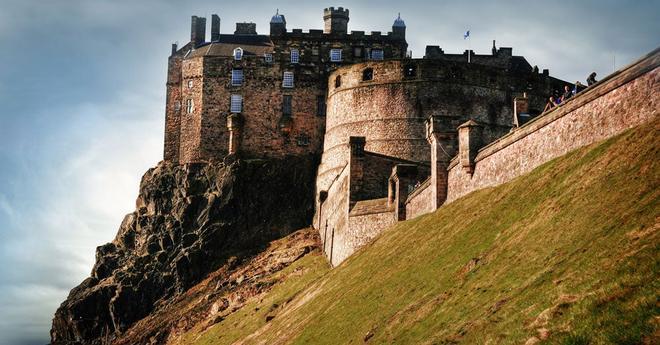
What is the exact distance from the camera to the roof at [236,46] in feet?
281

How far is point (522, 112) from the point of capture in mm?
57500

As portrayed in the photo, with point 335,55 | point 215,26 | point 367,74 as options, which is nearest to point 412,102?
point 367,74

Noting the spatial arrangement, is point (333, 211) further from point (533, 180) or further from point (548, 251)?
point (548, 251)

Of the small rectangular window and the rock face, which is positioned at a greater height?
the small rectangular window

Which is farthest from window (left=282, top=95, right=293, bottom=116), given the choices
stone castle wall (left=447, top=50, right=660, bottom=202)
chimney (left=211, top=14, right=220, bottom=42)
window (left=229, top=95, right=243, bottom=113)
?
stone castle wall (left=447, top=50, right=660, bottom=202)

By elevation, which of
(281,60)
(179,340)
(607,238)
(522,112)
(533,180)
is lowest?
(179,340)

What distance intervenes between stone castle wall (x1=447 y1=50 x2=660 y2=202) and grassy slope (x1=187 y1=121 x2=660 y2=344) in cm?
73

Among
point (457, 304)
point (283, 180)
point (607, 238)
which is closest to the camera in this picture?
point (607, 238)

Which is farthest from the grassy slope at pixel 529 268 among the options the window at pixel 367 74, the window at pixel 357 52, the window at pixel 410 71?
the window at pixel 357 52

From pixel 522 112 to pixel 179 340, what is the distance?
27.3 m

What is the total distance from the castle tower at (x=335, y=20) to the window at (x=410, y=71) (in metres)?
13.9

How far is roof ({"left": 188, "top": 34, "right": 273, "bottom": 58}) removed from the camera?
85750mm

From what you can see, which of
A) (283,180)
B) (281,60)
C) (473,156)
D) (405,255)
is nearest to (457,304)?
(405,255)

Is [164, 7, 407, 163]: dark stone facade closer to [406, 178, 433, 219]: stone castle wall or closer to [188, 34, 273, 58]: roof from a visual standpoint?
[188, 34, 273, 58]: roof
